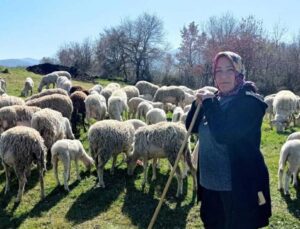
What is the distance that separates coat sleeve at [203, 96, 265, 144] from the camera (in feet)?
11.0

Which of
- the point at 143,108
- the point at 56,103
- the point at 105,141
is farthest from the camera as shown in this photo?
the point at 143,108

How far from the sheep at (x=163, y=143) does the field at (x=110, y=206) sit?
501mm

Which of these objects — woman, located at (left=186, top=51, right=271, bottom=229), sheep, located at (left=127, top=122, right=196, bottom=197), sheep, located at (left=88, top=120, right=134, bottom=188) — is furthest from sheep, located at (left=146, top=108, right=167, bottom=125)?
woman, located at (left=186, top=51, right=271, bottom=229)

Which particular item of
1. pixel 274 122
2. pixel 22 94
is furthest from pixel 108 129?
pixel 22 94

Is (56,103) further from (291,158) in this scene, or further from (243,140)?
(243,140)

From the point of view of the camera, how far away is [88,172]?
9523 millimetres

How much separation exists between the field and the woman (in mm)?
3303

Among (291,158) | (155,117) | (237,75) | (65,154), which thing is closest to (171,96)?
(155,117)

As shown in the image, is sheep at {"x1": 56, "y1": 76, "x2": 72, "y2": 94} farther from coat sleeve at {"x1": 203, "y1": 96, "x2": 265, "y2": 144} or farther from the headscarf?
coat sleeve at {"x1": 203, "y1": 96, "x2": 265, "y2": 144}

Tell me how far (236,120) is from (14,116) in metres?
8.60

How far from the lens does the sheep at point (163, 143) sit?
801 cm

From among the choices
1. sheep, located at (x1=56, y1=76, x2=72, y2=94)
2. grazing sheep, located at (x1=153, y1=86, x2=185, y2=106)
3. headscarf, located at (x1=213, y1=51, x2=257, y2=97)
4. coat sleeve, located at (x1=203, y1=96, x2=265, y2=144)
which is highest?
headscarf, located at (x1=213, y1=51, x2=257, y2=97)

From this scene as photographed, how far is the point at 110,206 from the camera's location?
762 centimetres

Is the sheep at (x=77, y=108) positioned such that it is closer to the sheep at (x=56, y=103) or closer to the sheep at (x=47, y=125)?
the sheep at (x=56, y=103)
